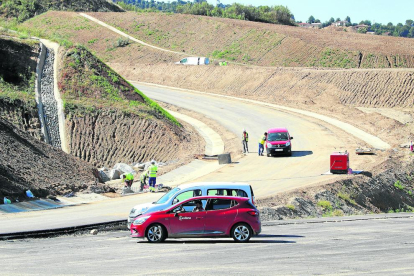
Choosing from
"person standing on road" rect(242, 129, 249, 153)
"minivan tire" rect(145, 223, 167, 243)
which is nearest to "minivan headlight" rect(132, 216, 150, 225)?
"minivan tire" rect(145, 223, 167, 243)

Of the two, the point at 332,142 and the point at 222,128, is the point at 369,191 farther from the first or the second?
the point at 222,128

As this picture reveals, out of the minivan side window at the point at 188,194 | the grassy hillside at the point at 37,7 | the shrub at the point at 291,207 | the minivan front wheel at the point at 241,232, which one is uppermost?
the grassy hillside at the point at 37,7

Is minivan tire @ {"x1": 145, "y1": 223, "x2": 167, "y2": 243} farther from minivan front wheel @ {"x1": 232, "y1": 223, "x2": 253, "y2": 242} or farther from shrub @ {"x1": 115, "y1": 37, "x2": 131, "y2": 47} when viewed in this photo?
shrub @ {"x1": 115, "y1": 37, "x2": 131, "y2": 47}

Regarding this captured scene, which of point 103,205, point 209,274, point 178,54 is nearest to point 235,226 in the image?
point 209,274

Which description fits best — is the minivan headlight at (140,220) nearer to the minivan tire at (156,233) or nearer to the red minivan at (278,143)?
the minivan tire at (156,233)

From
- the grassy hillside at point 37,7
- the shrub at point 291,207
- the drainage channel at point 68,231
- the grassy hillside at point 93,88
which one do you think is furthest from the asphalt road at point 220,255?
the grassy hillside at point 37,7

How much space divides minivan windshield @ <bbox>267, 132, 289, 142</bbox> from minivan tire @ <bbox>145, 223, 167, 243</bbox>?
24.7 metres

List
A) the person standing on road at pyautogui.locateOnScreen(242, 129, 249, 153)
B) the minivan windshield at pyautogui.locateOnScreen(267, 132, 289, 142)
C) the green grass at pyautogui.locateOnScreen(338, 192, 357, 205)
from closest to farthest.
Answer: the green grass at pyautogui.locateOnScreen(338, 192, 357, 205)
the minivan windshield at pyautogui.locateOnScreen(267, 132, 289, 142)
the person standing on road at pyautogui.locateOnScreen(242, 129, 249, 153)

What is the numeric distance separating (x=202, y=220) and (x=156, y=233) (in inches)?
56.1

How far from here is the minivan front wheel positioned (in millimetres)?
18938

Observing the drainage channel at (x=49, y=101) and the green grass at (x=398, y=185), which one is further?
the drainage channel at (x=49, y=101)

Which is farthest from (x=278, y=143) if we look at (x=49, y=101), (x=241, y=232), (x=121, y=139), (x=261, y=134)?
(x=241, y=232)

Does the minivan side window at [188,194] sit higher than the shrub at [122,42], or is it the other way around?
the shrub at [122,42]

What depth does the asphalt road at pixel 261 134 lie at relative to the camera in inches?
1406
